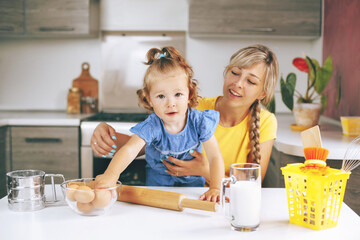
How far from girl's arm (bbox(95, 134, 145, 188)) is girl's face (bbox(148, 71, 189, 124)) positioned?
12 cm

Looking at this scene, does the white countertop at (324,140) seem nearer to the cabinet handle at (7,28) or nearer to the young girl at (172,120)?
the young girl at (172,120)

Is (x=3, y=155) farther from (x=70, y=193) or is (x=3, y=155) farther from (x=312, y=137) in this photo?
(x=312, y=137)

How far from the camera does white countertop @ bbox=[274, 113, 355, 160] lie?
5.56 feet

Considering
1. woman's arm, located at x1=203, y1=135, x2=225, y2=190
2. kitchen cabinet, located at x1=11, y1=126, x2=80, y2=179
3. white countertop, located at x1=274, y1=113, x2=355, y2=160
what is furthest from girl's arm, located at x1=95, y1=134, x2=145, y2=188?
kitchen cabinet, located at x1=11, y1=126, x2=80, y2=179

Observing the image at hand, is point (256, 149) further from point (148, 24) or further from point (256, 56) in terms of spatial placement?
point (148, 24)

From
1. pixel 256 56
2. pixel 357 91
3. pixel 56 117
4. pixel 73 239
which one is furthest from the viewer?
pixel 56 117

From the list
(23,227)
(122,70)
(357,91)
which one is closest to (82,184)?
(23,227)

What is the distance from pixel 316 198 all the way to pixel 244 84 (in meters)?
0.77

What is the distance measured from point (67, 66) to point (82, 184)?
2.43 m

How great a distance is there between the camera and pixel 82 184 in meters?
1.08

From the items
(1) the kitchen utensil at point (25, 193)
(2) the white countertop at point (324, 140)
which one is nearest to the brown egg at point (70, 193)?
(1) the kitchen utensil at point (25, 193)

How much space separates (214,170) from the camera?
124 cm

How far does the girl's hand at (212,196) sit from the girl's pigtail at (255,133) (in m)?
0.53

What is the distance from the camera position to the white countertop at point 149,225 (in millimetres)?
890
